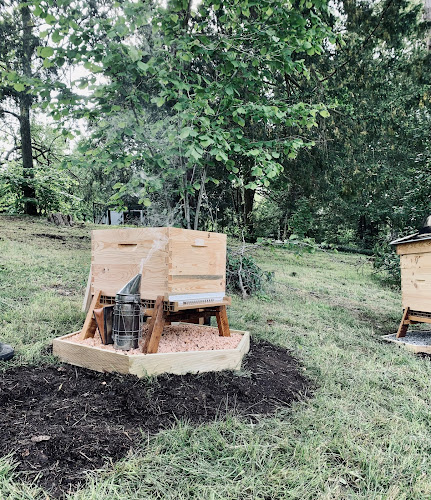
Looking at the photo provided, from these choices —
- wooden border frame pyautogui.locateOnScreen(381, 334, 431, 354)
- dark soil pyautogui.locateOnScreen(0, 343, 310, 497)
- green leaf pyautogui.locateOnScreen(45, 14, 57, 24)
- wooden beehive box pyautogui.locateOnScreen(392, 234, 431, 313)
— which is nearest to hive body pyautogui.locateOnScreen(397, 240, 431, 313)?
wooden beehive box pyautogui.locateOnScreen(392, 234, 431, 313)

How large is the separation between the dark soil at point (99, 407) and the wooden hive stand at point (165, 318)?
10.1 inches

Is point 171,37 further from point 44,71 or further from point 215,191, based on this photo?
point 44,71

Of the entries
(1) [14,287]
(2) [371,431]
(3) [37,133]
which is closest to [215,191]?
(1) [14,287]

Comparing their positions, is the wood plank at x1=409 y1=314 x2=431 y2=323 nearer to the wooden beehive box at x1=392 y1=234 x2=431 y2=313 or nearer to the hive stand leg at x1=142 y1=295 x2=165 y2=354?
the wooden beehive box at x1=392 y1=234 x2=431 y2=313

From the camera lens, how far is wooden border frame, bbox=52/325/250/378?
2375mm

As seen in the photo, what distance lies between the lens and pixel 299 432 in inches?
76.1

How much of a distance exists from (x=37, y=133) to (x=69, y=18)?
1526 centimetres

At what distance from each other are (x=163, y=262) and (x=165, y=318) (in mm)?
419

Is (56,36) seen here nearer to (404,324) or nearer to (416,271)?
(416,271)

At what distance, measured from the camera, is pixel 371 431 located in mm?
1943

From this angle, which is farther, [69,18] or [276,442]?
[69,18]

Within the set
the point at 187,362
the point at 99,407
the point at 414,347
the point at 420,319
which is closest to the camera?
the point at 99,407

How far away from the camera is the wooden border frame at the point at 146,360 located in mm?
2375

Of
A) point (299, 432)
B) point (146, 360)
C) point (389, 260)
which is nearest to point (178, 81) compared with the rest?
point (146, 360)
